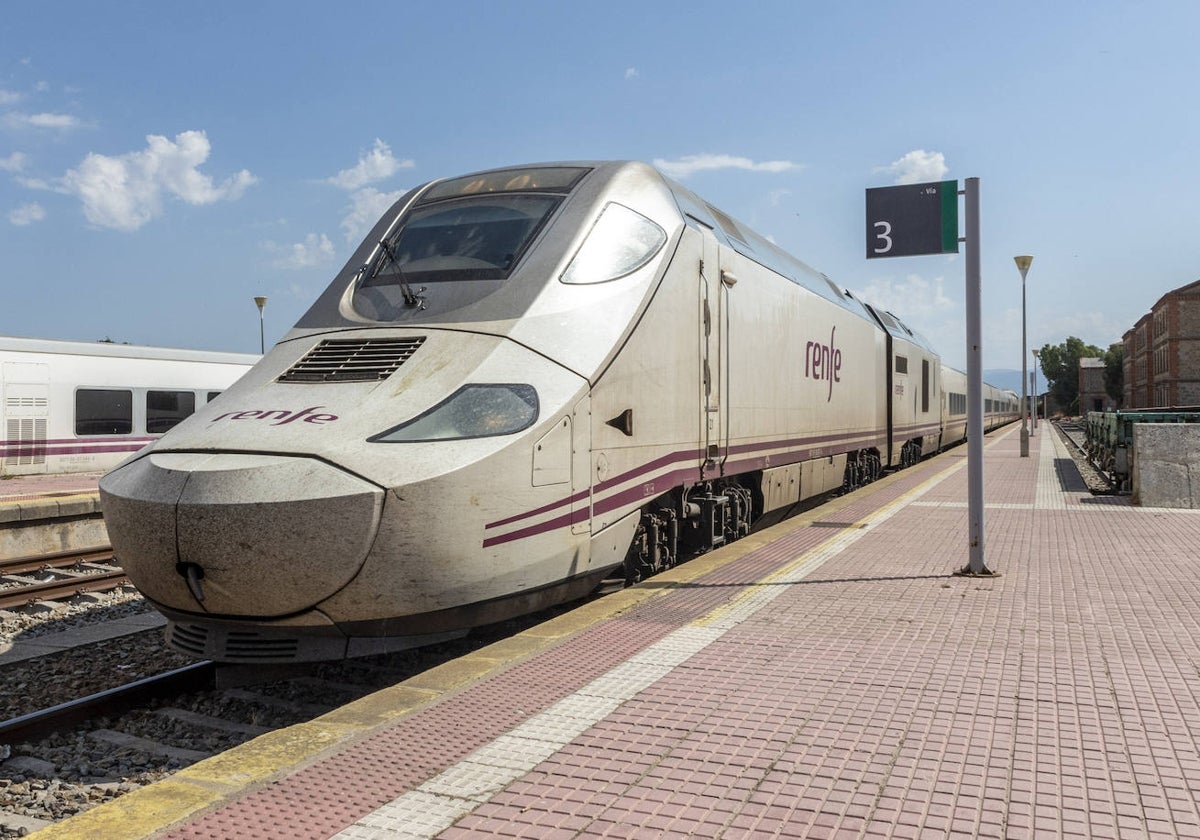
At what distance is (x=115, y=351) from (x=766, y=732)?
17574mm

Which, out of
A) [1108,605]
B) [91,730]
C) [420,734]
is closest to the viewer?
[420,734]

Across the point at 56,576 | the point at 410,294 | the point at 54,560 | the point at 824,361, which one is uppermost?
the point at 410,294

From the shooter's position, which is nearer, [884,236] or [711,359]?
[711,359]

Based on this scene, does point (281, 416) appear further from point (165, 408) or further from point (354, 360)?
point (165, 408)

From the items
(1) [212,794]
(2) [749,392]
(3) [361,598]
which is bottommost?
(1) [212,794]

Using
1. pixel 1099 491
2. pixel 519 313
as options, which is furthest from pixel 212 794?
pixel 1099 491

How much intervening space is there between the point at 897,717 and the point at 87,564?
949cm

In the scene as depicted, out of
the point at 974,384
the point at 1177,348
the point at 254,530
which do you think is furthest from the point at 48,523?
the point at 1177,348

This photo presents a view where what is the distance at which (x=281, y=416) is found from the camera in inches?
211

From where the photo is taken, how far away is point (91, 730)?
17.9 feet

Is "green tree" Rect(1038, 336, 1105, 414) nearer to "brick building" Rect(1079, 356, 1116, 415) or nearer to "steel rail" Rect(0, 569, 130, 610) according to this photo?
"brick building" Rect(1079, 356, 1116, 415)

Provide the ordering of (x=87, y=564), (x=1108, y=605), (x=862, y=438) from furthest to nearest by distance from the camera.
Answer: (x=862, y=438)
(x=87, y=564)
(x=1108, y=605)

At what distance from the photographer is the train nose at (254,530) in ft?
15.5

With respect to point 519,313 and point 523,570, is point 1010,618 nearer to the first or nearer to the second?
point 523,570
